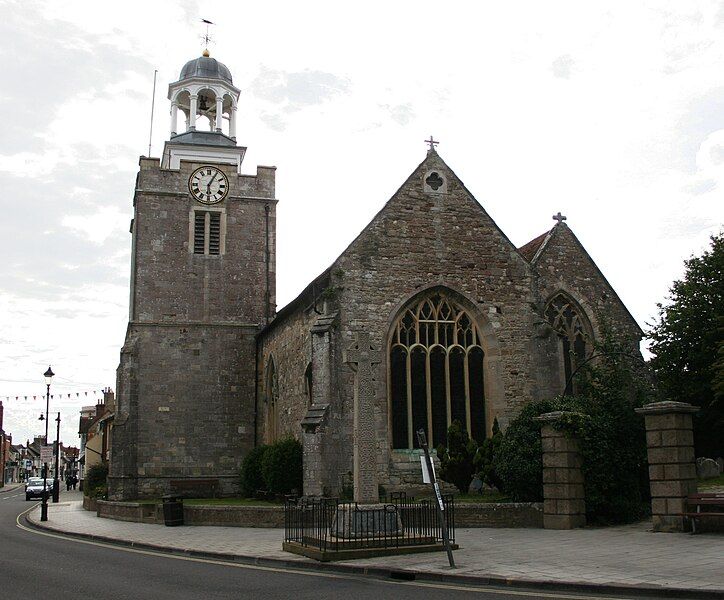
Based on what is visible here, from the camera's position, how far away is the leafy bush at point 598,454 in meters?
18.5

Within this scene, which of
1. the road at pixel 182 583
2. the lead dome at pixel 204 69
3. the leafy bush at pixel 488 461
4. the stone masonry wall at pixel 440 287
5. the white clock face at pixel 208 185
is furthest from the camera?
the lead dome at pixel 204 69

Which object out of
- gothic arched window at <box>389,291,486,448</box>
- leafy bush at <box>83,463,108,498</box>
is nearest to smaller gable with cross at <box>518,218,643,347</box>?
gothic arched window at <box>389,291,486,448</box>

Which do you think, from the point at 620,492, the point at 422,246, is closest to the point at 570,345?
the point at 422,246

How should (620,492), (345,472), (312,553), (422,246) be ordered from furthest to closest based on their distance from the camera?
(422,246) → (345,472) → (620,492) → (312,553)

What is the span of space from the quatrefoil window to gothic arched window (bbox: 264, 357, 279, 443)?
10282mm

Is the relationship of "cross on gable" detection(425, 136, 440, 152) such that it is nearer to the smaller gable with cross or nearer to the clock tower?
the smaller gable with cross

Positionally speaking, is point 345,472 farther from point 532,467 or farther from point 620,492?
point 620,492

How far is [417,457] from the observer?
22.9m

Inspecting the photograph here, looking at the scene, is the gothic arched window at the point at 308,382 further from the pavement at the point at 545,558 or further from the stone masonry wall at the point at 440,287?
the pavement at the point at 545,558

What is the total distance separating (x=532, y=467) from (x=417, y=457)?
4.77 metres

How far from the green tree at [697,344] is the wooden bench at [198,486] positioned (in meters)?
17.5

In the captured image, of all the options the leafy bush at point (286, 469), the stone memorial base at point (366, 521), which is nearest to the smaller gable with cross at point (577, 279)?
the leafy bush at point (286, 469)

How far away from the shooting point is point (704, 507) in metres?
15.9

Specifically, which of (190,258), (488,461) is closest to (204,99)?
(190,258)
